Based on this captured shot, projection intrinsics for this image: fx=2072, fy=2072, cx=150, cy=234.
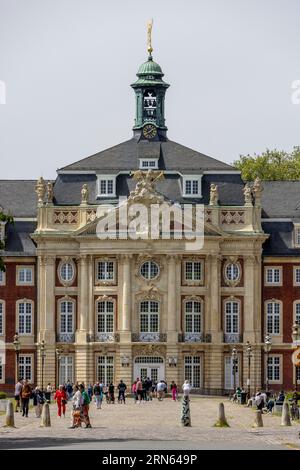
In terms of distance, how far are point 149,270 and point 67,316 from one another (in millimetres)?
6288

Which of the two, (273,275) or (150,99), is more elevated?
(150,99)

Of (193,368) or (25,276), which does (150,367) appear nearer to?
(193,368)

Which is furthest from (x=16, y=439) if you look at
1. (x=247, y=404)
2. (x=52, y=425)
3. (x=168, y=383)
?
(x=168, y=383)

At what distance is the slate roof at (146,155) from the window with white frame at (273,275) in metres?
7.32

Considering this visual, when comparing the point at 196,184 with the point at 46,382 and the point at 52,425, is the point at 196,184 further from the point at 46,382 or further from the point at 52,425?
the point at 52,425

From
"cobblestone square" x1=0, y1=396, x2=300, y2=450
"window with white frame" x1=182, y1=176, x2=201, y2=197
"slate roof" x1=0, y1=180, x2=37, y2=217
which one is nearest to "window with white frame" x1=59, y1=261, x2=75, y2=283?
"slate roof" x1=0, y1=180, x2=37, y2=217

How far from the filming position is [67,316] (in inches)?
5423

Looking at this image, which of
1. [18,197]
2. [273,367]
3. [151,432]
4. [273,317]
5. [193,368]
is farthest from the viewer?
[18,197]

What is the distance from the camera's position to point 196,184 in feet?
452

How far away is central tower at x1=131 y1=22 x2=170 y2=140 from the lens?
14250 cm

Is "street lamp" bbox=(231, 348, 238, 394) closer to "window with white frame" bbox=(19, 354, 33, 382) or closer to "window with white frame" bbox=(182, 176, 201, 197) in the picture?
"window with white frame" bbox=(182, 176, 201, 197)

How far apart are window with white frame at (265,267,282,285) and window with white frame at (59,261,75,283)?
1298cm

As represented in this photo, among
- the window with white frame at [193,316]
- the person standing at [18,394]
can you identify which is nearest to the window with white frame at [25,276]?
the window with white frame at [193,316]

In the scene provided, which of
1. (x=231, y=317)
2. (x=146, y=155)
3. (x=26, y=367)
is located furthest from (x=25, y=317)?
(x=231, y=317)
